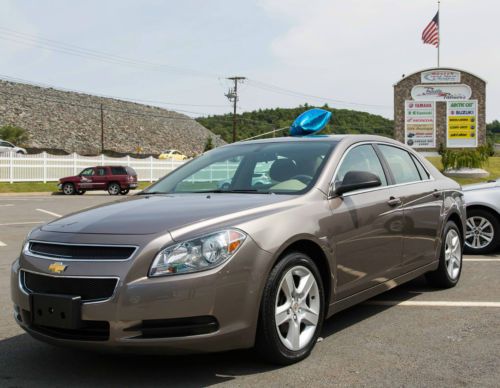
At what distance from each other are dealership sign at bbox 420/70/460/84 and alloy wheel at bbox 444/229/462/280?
35074 mm

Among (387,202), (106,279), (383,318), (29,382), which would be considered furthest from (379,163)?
(29,382)

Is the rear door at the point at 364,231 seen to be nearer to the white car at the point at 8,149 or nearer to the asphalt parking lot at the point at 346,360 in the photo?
the asphalt parking lot at the point at 346,360

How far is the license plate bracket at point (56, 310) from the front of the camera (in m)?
3.31

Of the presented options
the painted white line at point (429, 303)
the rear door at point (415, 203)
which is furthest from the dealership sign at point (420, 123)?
the painted white line at point (429, 303)

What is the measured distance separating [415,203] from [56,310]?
11.1 ft

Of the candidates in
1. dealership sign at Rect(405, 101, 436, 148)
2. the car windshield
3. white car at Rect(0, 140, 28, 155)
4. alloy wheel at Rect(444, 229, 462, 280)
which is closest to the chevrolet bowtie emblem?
the car windshield

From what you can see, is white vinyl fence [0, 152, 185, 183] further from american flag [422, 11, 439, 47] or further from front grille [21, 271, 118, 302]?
front grille [21, 271, 118, 302]

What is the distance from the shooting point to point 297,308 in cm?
389

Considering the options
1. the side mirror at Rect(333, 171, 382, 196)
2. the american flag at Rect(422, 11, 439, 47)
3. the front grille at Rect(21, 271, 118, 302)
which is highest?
the american flag at Rect(422, 11, 439, 47)

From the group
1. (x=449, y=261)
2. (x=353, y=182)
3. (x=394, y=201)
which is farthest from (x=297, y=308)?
(x=449, y=261)

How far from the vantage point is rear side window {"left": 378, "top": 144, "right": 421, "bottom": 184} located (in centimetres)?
548

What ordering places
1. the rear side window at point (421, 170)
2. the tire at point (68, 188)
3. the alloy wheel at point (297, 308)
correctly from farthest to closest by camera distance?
the tire at point (68, 188)
the rear side window at point (421, 170)
the alloy wheel at point (297, 308)

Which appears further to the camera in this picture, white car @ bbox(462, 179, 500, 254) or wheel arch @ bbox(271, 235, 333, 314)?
white car @ bbox(462, 179, 500, 254)

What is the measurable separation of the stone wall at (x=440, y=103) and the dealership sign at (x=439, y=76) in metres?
0.28
